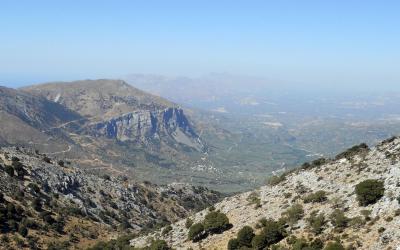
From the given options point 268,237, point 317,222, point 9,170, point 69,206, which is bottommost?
point 69,206

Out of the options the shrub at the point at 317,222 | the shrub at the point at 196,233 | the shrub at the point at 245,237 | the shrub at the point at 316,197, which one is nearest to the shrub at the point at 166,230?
the shrub at the point at 196,233

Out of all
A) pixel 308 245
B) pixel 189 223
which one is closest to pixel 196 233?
pixel 189 223

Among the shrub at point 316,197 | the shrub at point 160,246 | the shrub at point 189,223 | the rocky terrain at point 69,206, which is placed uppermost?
the shrub at point 316,197

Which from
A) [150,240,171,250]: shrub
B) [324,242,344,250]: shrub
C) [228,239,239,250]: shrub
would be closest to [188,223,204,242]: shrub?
[150,240,171,250]: shrub

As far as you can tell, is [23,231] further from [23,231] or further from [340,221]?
[340,221]

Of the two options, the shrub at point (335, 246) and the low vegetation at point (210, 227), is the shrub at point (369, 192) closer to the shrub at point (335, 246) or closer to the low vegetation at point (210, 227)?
the shrub at point (335, 246)

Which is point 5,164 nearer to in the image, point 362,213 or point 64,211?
point 64,211
